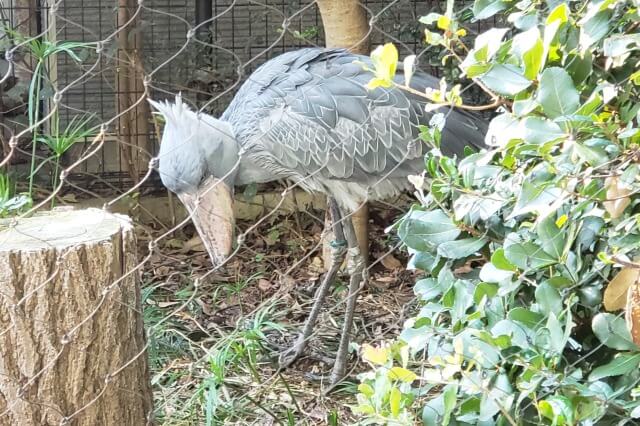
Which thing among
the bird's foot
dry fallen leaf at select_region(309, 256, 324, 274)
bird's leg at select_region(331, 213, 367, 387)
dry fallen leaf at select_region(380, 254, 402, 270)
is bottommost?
dry fallen leaf at select_region(309, 256, 324, 274)

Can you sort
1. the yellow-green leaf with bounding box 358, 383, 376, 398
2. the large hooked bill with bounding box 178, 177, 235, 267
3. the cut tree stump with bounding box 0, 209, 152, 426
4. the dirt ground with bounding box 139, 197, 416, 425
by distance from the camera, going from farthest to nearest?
1. the large hooked bill with bounding box 178, 177, 235, 267
2. the dirt ground with bounding box 139, 197, 416, 425
3. the cut tree stump with bounding box 0, 209, 152, 426
4. the yellow-green leaf with bounding box 358, 383, 376, 398

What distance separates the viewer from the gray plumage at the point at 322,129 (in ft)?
9.32

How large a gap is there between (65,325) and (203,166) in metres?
0.98

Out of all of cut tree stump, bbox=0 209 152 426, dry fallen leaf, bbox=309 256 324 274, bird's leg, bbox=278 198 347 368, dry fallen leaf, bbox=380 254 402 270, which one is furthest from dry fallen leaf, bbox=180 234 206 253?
cut tree stump, bbox=0 209 152 426

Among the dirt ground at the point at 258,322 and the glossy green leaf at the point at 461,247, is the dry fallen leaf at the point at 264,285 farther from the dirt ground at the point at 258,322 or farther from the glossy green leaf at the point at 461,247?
the glossy green leaf at the point at 461,247

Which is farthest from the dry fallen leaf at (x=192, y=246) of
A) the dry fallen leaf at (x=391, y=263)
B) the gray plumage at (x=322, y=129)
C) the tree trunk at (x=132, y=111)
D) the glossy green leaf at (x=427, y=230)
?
the glossy green leaf at (x=427, y=230)

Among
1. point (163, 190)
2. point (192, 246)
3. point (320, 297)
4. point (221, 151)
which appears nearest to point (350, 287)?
point (320, 297)

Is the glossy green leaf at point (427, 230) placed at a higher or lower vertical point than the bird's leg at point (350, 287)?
higher

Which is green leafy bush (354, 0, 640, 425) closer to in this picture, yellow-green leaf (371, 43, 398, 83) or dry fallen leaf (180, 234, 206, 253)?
yellow-green leaf (371, 43, 398, 83)

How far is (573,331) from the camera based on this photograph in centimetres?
139

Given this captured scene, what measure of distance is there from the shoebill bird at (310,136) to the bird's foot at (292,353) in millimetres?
11

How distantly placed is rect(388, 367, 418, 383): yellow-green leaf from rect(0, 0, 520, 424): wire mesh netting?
1379 millimetres

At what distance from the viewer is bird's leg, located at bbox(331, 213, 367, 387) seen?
2928mm

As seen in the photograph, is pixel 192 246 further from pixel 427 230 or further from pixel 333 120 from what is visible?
pixel 427 230
